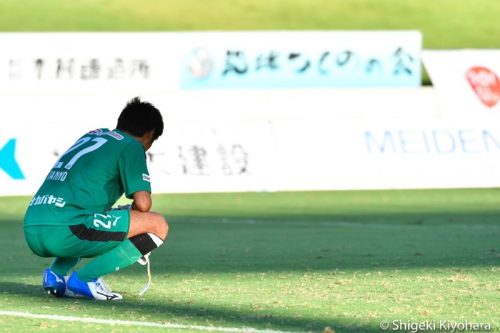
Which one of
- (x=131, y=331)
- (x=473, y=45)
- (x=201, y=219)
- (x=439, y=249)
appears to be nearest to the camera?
(x=131, y=331)

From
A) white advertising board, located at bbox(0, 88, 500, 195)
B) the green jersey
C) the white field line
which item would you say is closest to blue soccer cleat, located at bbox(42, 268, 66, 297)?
the green jersey

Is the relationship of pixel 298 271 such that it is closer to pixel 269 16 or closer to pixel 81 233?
pixel 81 233

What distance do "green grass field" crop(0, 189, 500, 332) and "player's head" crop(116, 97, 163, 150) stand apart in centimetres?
114

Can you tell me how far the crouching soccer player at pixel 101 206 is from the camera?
8.83 metres

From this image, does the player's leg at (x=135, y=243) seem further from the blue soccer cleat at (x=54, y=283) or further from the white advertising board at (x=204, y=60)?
the white advertising board at (x=204, y=60)

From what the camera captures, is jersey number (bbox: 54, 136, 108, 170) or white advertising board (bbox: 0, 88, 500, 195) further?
white advertising board (bbox: 0, 88, 500, 195)

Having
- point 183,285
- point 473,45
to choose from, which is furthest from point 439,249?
point 473,45

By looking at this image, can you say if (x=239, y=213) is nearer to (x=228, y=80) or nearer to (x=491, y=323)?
(x=228, y=80)

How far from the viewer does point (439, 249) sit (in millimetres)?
13367

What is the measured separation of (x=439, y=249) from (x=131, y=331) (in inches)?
246

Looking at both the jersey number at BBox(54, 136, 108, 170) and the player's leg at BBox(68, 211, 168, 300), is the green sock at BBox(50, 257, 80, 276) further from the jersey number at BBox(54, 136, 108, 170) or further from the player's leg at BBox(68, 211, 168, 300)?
the jersey number at BBox(54, 136, 108, 170)

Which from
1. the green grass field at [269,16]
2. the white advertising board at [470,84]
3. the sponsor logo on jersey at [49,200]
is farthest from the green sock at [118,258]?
the green grass field at [269,16]

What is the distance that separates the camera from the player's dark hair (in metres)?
8.98

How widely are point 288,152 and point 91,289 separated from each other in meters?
12.8
